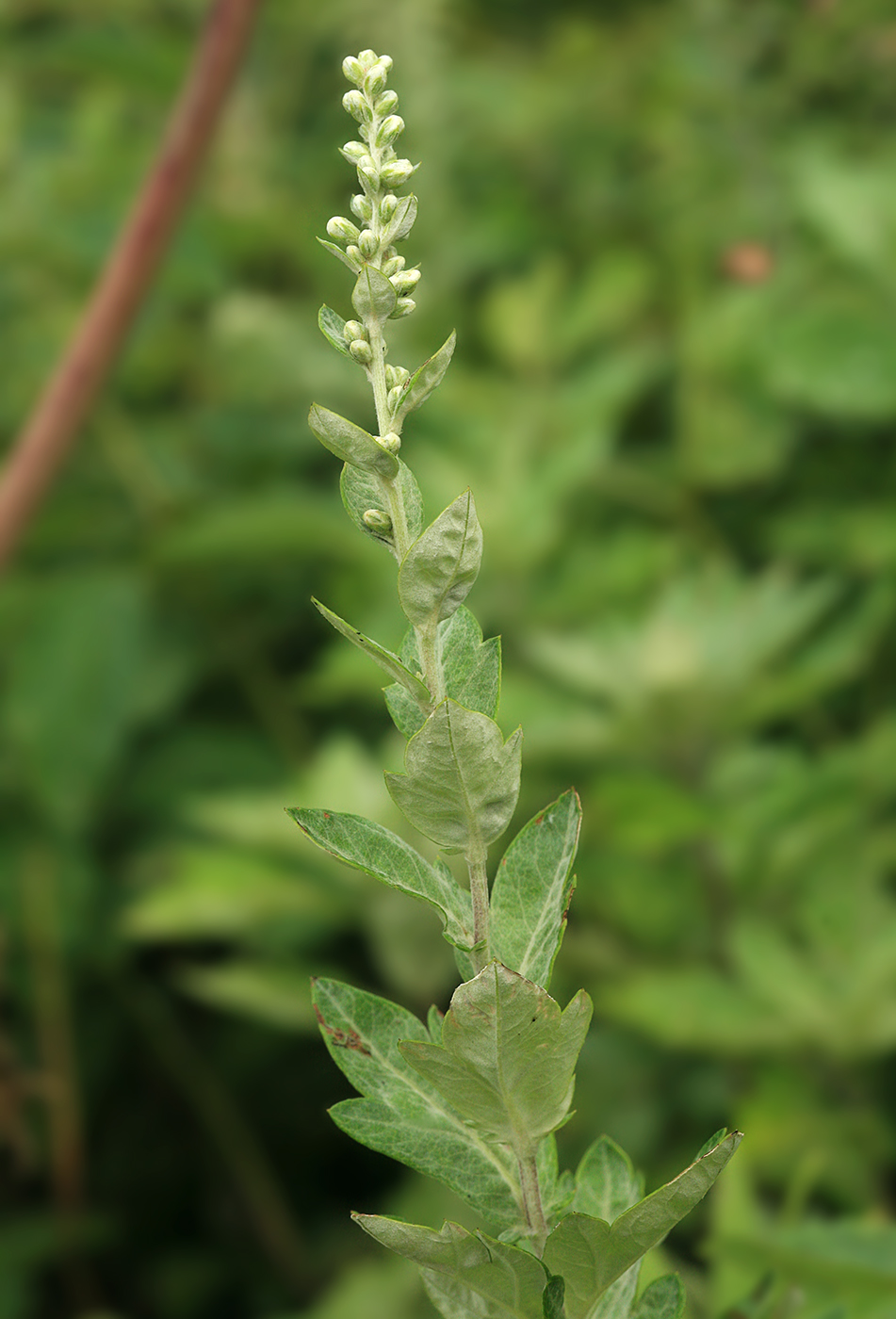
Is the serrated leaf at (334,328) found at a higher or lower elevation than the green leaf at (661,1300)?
higher

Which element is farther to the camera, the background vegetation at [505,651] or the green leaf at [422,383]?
the background vegetation at [505,651]

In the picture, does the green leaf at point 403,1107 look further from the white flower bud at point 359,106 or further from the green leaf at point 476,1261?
the white flower bud at point 359,106

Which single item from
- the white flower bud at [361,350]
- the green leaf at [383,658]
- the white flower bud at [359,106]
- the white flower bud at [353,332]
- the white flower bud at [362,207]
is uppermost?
the white flower bud at [359,106]

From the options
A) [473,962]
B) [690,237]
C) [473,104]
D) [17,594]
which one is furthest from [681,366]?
[473,962]

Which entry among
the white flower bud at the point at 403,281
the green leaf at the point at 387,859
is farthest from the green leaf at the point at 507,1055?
the white flower bud at the point at 403,281

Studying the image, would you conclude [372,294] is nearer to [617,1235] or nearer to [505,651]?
[617,1235]

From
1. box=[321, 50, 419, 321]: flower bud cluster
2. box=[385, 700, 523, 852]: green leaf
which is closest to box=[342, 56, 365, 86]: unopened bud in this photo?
box=[321, 50, 419, 321]: flower bud cluster

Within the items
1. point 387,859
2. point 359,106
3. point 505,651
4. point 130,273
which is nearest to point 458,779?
point 387,859
